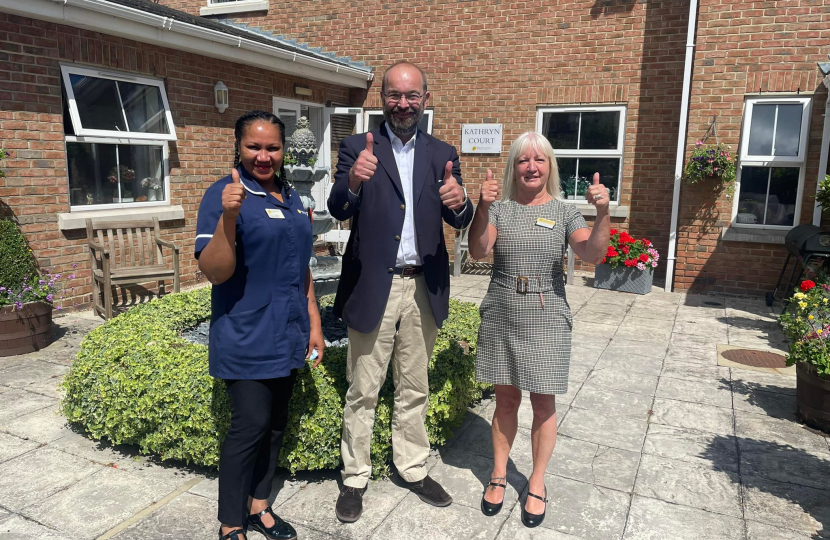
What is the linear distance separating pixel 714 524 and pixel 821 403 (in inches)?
60.4

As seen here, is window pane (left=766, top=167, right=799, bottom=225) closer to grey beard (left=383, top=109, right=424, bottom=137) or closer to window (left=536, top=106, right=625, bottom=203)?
window (left=536, top=106, right=625, bottom=203)

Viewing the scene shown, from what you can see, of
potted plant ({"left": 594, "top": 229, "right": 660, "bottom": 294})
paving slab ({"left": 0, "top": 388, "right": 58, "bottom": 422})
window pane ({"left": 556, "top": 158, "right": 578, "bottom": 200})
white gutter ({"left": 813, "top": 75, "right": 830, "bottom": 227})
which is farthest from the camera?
window pane ({"left": 556, "top": 158, "right": 578, "bottom": 200})

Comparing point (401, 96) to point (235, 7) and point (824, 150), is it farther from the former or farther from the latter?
point (235, 7)

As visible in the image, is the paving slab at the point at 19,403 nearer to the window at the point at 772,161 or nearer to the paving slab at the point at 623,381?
the paving slab at the point at 623,381

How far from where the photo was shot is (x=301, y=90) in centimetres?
911

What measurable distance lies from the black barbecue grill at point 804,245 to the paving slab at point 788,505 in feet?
13.6

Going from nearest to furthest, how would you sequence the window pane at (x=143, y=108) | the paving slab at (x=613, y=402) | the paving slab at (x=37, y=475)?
the paving slab at (x=37, y=475)
the paving slab at (x=613, y=402)
the window pane at (x=143, y=108)

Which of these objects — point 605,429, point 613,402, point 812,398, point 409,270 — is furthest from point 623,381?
point 409,270

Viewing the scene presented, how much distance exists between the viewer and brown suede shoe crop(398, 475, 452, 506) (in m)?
2.82

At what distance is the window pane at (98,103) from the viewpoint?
19.9ft

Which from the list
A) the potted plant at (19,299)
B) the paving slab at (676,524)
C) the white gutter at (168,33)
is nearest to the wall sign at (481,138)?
the white gutter at (168,33)

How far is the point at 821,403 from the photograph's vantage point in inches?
143

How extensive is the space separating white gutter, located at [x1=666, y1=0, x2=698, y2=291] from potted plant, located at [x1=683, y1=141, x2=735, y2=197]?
0.57 ft

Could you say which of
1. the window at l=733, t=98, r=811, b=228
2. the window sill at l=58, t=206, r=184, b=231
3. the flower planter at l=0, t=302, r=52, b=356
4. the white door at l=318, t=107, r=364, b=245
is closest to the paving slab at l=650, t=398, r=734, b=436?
the window at l=733, t=98, r=811, b=228
